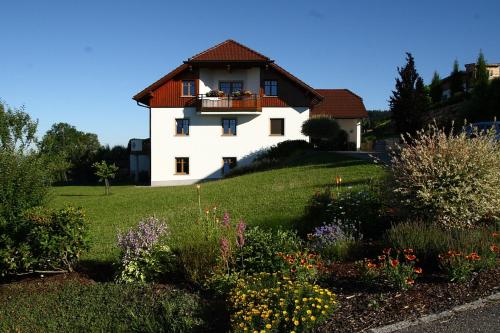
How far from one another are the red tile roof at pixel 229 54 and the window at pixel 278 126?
4207 mm

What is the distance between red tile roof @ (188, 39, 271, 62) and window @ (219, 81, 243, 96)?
1.81 metres

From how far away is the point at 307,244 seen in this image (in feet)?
26.7

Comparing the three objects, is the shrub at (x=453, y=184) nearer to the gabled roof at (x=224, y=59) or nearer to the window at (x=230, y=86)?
the gabled roof at (x=224, y=59)

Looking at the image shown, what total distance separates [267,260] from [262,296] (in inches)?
63.0

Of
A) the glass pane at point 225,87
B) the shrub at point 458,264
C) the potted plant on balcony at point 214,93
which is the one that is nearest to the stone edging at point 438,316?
the shrub at point 458,264

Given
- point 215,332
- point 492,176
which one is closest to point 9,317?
point 215,332

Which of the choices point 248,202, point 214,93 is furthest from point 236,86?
point 248,202

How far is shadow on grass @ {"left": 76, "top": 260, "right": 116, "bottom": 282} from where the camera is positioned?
7.91m

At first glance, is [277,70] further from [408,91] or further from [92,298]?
[92,298]

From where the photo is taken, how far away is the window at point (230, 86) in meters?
35.2

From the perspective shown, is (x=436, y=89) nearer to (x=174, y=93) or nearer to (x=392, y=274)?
(x=174, y=93)

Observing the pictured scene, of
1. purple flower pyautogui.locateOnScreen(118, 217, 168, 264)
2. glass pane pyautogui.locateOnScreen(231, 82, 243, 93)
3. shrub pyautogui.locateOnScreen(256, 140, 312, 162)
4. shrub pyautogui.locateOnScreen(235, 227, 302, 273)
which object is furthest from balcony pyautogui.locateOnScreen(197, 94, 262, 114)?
shrub pyautogui.locateOnScreen(235, 227, 302, 273)

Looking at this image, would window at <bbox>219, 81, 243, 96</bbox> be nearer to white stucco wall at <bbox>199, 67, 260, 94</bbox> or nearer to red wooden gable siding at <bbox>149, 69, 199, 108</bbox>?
white stucco wall at <bbox>199, 67, 260, 94</bbox>

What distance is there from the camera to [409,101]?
73.3 ft
